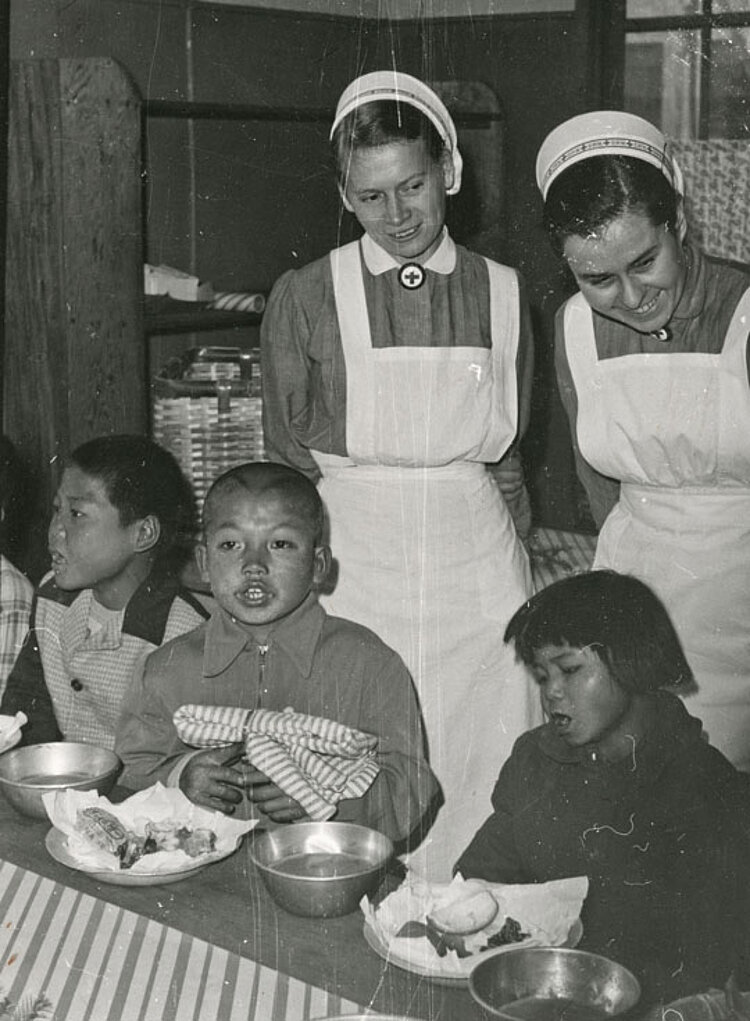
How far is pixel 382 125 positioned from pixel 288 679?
69 centimetres

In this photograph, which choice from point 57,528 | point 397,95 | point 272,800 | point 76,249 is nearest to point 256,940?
point 272,800

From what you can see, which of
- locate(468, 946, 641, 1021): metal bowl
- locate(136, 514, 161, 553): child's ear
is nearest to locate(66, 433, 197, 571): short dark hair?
locate(136, 514, 161, 553): child's ear

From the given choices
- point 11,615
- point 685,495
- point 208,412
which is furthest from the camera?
point 208,412

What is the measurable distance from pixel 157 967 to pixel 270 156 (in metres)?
2.30

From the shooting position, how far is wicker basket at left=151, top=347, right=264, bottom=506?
7.70 ft

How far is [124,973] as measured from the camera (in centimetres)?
98

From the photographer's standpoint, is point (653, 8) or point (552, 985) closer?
point (552, 985)

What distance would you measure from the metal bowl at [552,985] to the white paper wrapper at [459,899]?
0.10ft

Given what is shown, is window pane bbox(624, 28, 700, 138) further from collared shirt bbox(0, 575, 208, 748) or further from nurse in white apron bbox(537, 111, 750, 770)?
collared shirt bbox(0, 575, 208, 748)

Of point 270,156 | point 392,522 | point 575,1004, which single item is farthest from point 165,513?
point 270,156

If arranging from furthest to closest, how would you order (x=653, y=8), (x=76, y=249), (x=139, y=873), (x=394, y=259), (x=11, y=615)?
(x=76, y=249)
(x=11, y=615)
(x=653, y=8)
(x=394, y=259)
(x=139, y=873)

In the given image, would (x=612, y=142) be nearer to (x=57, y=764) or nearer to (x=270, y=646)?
(x=270, y=646)

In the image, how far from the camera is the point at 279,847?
3.60 feet

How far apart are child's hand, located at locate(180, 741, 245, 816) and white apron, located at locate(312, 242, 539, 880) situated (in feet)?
1.91
